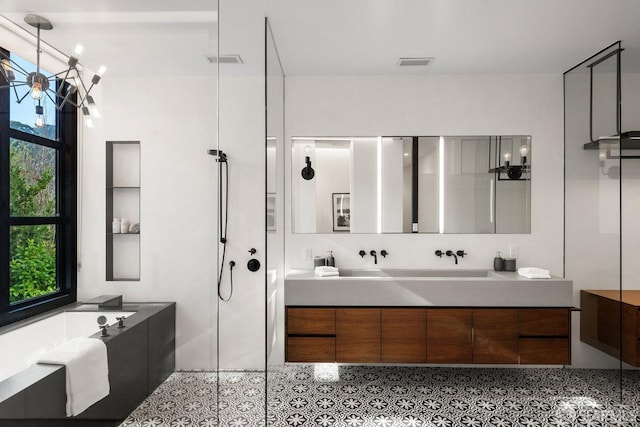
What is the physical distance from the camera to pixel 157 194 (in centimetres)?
133

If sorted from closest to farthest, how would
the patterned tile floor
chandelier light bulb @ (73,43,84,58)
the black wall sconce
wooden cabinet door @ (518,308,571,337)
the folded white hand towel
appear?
chandelier light bulb @ (73,43,84,58)
the patterned tile floor
wooden cabinet door @ (518,308,571,337)
the folded white hand towel
the black wall sconce

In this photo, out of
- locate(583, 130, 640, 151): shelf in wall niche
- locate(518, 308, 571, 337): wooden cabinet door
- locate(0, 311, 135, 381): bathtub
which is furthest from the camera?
locate(518, 308, 571, 337): wooden cabinet door

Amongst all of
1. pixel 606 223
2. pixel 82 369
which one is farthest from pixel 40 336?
pixel 606 223

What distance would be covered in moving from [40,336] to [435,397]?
2.67 meters

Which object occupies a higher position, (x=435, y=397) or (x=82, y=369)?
(x=82, y=369)

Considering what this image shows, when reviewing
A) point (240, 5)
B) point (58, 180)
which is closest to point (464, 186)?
point (240, 5)

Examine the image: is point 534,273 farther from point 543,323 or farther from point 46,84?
point 46,84

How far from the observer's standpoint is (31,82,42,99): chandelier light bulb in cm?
103

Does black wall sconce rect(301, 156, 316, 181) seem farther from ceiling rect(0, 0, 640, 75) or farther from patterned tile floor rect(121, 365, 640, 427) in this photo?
patterned tile floor rect(121, 365, 640, 427)

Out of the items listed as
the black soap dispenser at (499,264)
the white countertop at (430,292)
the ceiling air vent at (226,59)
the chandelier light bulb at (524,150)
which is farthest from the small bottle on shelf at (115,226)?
the chandelier light bulb at (524,150)

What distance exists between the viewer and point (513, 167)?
3.43 m

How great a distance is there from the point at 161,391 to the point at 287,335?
1641 mm

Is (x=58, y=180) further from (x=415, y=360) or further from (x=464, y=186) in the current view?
(x=464, y=186)

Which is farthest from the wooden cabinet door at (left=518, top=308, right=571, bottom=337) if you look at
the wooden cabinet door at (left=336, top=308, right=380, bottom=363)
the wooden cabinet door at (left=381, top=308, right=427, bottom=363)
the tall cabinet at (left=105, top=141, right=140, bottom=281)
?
the tall cabinet at (left=105, top=141, right=140, bottom=281)
